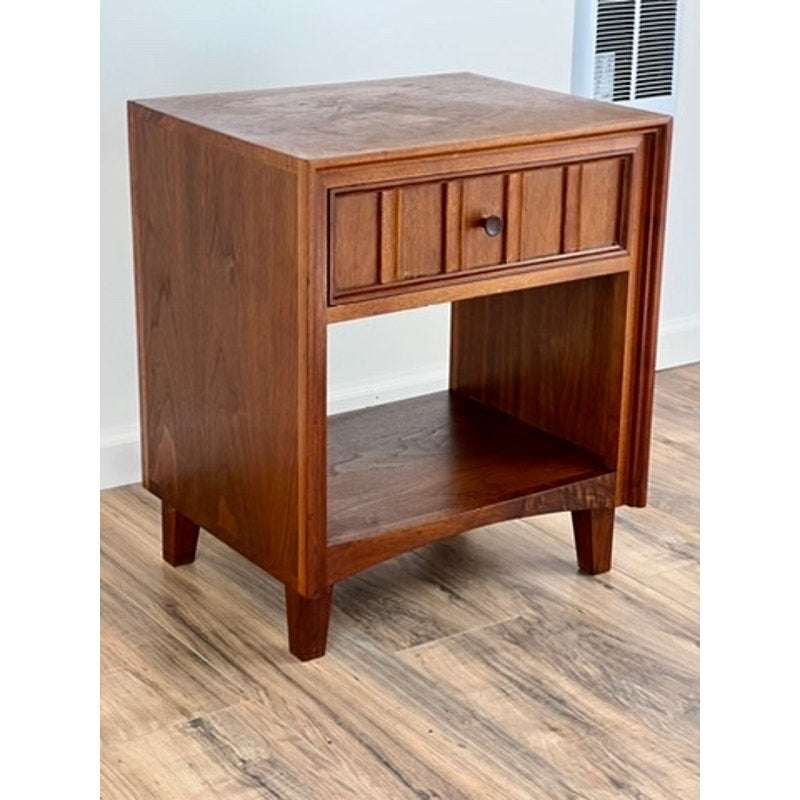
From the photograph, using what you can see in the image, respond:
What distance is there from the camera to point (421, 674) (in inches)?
64.7

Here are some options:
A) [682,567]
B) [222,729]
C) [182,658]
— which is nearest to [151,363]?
[182,658]

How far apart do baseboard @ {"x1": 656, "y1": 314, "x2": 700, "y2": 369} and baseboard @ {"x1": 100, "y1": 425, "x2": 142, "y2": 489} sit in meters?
1.09

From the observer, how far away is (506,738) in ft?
4.94

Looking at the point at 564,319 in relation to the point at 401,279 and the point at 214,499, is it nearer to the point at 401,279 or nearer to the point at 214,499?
the point at 401,279

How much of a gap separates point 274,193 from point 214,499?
0.45 m

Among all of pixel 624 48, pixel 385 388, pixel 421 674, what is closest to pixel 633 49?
pixel 624 48

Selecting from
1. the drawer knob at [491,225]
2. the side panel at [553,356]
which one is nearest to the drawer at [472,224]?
the drawer knob at [491,225]

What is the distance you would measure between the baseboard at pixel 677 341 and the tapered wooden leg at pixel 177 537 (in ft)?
3.82

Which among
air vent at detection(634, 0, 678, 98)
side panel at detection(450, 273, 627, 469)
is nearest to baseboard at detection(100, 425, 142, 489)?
side panel at detection(450, 273, 627, 469)

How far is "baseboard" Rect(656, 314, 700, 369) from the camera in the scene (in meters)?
2.71

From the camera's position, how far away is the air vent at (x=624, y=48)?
240cm

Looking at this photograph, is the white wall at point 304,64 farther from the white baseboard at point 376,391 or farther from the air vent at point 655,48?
the air vent at point 655,48

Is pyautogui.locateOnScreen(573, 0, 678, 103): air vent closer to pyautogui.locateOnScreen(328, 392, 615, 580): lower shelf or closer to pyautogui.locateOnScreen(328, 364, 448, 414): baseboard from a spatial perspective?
pyautogui.locateOnScreen(328, 364, 448, 414): baseboard

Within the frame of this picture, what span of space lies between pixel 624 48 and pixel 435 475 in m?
1.05
